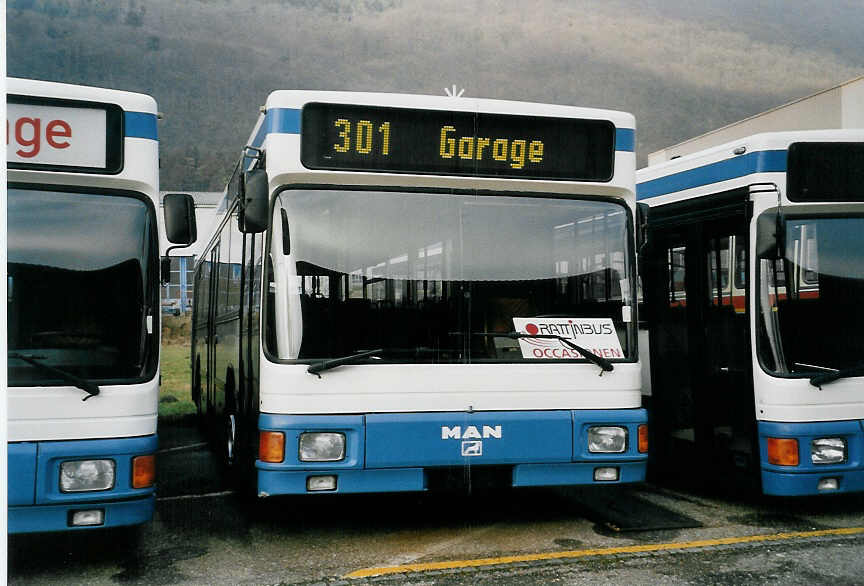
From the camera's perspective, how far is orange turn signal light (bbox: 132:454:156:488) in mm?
5164

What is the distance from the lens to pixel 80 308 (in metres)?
5.16

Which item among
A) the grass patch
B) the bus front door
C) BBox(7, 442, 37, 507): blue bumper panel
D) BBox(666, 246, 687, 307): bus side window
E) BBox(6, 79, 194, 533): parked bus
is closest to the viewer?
BBox(7, 442, 37, 507): blue bumper panel

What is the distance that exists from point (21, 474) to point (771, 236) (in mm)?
4878

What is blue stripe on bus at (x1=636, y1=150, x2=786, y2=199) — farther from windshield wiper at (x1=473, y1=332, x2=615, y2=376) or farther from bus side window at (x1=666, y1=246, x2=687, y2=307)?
windshield wiper at (x1=473, y1=332, x2=615, y2=376)

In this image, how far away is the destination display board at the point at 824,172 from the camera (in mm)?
6582

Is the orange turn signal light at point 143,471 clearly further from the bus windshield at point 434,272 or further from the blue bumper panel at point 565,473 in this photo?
the blue bumper panel at point 565,473

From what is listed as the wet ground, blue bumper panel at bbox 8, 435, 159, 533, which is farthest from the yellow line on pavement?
blue bumper panel at bbox 8, 435, 159, 533

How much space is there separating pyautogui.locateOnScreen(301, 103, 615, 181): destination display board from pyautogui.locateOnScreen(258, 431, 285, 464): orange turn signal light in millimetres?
1711

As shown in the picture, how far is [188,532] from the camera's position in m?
6.55

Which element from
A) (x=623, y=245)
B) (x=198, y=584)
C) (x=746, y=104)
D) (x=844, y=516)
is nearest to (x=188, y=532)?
(x=198, y=584)

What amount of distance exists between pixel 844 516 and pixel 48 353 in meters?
5.81

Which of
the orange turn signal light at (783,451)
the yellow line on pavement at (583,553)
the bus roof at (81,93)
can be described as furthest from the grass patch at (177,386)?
the orange turn signal light at (783,451)

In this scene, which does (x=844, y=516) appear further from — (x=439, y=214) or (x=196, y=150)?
(x=196, y=150)

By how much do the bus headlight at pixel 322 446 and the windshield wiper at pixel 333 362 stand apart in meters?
0.37
